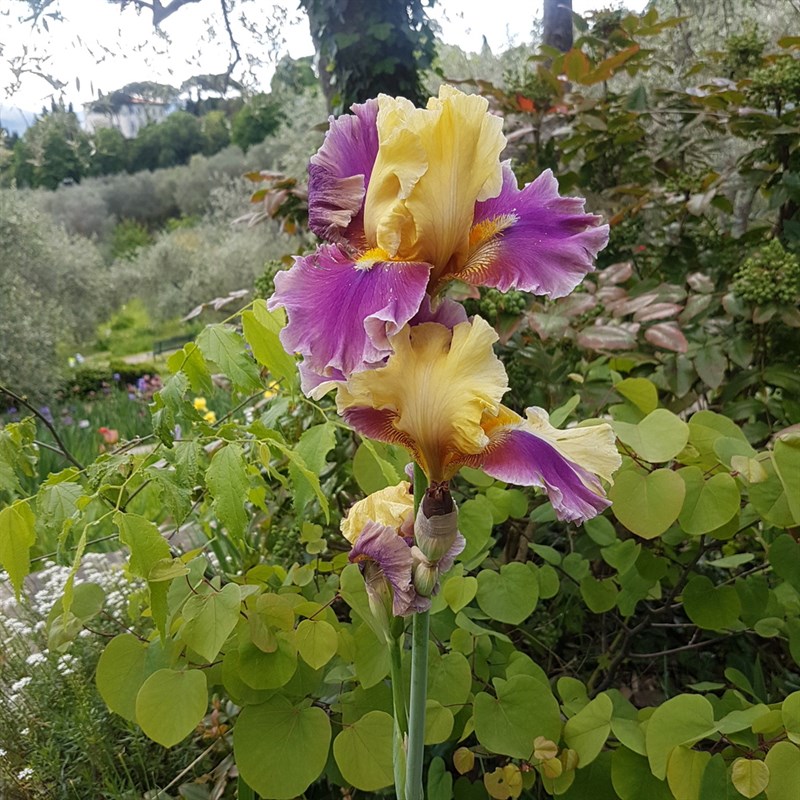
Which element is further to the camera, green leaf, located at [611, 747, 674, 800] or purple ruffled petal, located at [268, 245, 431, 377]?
green leaf, located at [611, 747, 674, 800]

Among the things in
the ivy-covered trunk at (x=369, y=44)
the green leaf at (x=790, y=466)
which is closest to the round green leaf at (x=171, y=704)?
the green leaf at (x=790, y=466)

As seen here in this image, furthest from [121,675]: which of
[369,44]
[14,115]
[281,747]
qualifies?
[14,115]

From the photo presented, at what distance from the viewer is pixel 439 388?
57cm

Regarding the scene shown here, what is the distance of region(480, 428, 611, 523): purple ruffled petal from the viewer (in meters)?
0.58

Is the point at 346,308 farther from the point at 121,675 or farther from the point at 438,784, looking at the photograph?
the point at 438,784

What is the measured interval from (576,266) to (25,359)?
7244mm

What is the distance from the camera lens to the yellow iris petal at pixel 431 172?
555mm

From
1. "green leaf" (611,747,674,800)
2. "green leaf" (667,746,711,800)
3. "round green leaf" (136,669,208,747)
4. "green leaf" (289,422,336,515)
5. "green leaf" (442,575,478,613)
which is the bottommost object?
"green leaf" (611,747,674,800)

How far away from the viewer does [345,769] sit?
0.88 metres

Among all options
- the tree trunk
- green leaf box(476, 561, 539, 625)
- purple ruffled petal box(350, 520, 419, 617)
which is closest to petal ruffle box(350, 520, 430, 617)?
purple ruffled petal box(350, 520, 419, 617)

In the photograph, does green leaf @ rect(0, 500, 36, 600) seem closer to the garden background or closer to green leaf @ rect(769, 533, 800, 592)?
the garden background

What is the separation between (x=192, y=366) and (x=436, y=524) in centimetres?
60

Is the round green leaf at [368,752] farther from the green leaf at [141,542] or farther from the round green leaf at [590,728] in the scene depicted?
the green leaf at [141,542]

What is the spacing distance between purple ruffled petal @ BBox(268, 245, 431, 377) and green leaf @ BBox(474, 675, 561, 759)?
619mm
